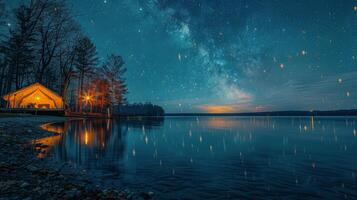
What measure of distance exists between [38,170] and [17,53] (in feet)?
130

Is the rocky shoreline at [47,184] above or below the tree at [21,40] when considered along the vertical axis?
below

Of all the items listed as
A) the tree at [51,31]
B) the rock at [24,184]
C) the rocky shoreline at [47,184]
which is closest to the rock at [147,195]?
the rocky shoreline at [47,184]

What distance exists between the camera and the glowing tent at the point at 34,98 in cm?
3772

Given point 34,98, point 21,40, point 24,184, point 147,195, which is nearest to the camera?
point 24,184

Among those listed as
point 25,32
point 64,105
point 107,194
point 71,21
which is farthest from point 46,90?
point 107,194

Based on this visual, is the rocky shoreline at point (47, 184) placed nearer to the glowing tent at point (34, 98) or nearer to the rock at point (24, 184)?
the rock at point (24, 184)

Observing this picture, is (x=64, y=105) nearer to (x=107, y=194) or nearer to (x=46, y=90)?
(x=46, y=90)

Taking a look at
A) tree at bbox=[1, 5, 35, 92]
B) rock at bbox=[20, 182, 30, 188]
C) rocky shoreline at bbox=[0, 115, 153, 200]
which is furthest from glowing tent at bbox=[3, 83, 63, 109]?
rock at bbox=[20, 182, 30, 188]

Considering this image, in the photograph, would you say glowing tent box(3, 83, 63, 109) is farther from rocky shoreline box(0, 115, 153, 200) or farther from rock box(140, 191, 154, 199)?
rock box(140, 191, 154, 199)

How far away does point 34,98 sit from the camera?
40.2 m

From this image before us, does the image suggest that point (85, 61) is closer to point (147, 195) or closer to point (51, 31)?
point (51, 31)

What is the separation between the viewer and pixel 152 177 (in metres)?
6.24

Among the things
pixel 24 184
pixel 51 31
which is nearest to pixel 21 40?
pixel 51 31

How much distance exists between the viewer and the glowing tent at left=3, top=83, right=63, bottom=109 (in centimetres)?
3772
